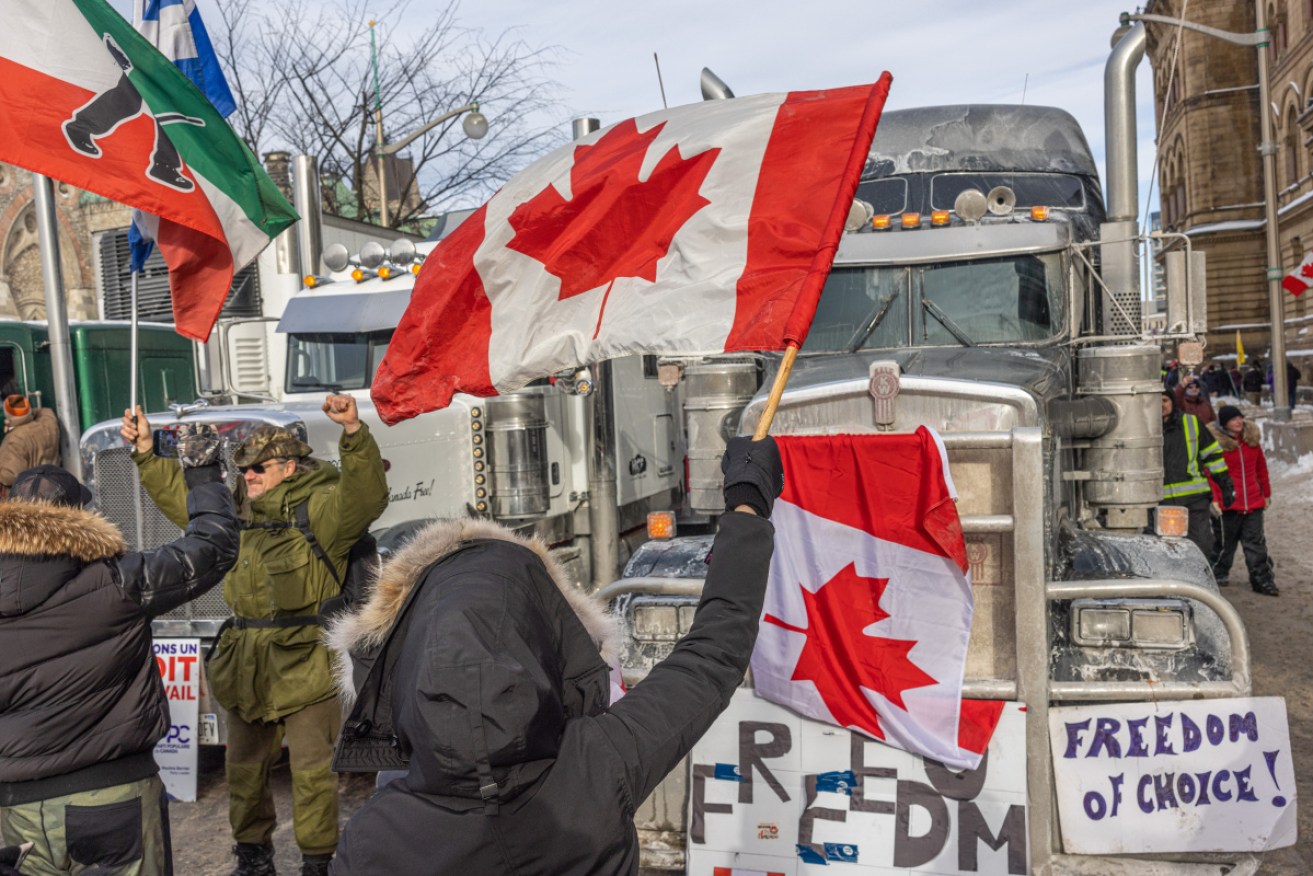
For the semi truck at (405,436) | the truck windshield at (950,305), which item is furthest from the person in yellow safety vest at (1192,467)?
the semi truck at (405,436)

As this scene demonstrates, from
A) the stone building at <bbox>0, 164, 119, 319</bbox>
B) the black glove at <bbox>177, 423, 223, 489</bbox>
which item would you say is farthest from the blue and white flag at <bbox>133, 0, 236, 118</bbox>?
the stone building at <bbox>0, 164, 119, 319</bbox>

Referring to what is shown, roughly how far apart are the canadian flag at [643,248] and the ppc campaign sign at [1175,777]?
88.2 inches

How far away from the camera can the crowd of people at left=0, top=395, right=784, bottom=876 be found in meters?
1.88

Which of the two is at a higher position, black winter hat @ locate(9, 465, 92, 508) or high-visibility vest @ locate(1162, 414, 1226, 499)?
black winter hat @ locate(9, 465, 92, 508)

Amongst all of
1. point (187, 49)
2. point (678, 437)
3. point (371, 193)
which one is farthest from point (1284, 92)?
point (187, 49)

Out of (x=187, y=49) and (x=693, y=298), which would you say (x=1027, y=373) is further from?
(x=187, y=49)

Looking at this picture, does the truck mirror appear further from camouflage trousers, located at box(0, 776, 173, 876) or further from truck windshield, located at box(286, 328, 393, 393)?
camouflage trousers, located at box(0, 776, 173, 876)

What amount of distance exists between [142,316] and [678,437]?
8.18 metres

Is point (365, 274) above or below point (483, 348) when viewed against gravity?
above

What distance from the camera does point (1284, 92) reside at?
40.5 meters

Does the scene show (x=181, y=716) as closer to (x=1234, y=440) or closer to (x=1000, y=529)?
(x=1000, y=529)

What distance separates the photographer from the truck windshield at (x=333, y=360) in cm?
830

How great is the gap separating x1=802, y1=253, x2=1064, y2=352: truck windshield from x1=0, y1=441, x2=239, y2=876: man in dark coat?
395 cm

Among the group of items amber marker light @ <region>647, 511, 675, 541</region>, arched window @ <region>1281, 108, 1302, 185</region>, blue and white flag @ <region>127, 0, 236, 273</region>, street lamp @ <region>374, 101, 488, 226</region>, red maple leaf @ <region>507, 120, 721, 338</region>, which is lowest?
amber marker light @ <region>647, 511, 675, 541</region>
